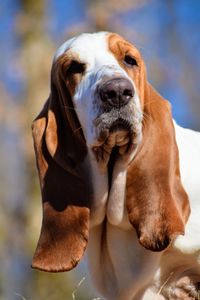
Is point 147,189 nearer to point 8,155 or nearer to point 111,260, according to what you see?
point 111,260

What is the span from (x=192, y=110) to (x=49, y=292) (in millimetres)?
12767

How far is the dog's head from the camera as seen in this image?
5191 millimetres

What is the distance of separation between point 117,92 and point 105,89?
0.07m

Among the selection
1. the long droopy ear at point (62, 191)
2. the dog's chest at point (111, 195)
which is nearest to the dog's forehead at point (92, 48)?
the long droopy ear at point (62, 191)

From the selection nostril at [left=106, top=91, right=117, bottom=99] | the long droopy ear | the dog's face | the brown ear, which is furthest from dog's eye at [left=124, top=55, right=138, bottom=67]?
nostril at [left=106, top=91, right=117, bottom=99]

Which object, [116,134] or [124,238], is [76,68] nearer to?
[116,134]

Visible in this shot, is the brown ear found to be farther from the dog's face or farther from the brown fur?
the dog's face

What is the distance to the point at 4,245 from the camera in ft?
44.8

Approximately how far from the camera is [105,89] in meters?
4.91

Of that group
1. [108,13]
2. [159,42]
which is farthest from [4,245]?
[159,42]

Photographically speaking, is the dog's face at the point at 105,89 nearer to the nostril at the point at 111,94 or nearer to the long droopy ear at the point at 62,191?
the nostril at the point at 111,94

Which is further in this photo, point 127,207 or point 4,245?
point 4,245

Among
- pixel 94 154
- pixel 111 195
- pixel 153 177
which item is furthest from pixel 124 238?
pixel 94 154

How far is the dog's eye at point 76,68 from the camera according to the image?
17.6ft
